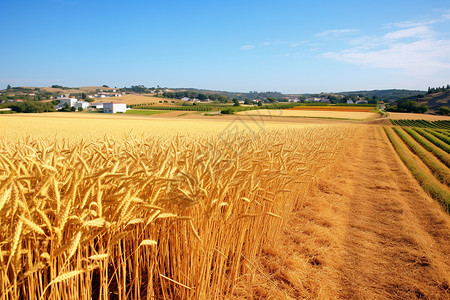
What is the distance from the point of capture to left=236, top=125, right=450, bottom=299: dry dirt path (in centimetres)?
310

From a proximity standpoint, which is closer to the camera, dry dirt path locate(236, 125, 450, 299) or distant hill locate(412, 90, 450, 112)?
dry dirt path locate(236, 125, 450, 299)

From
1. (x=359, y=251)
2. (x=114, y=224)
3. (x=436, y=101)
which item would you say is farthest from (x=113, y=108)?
(x=436, y=101)

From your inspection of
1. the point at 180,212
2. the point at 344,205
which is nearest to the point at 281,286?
the point at 180,212

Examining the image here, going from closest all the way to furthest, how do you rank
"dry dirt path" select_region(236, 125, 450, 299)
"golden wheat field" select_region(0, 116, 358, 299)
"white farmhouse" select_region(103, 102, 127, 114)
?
"golden wheat field" select_region(0, 116, 358, 299) → "dry dirt path" select_region(236, 125, 450, 299) → "white farmhouse" select_region(103, 102, 127, 114)

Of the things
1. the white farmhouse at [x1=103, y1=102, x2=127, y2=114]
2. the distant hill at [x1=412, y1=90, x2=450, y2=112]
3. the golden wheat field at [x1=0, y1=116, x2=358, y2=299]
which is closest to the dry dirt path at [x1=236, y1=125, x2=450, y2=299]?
the golden wheat field at [x1=0, y1=116, x2=358, y2=299]

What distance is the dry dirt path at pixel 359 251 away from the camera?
3.10m

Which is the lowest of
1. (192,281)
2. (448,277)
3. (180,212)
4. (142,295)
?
(448,277)

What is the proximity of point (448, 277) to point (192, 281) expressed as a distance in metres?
3.33

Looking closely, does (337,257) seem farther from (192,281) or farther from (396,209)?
(396,209)

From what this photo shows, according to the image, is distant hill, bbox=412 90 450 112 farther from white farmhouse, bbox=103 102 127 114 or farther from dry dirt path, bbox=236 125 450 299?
dry dirt path, bbox=236 125 450 299

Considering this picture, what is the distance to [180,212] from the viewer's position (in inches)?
81.4

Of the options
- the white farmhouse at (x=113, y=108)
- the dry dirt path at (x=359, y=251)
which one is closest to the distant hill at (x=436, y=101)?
the white farmhouse at (x=113, y=108)

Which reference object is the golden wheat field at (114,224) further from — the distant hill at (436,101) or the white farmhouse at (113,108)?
the distant hill at (436,101)

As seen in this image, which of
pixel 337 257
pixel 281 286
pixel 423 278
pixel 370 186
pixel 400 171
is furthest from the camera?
pixel 400 171
